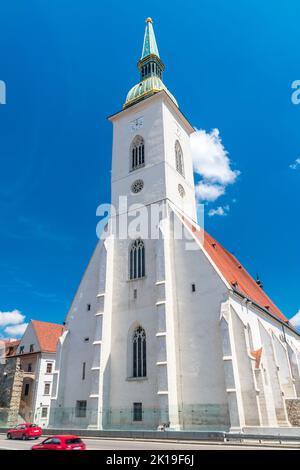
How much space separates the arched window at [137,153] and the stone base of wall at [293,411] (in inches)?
871

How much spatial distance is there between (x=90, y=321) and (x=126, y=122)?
19.4 meters

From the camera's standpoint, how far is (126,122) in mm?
34375

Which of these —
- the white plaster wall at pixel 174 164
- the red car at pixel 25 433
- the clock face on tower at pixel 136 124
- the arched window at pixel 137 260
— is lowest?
the red car at pixel 25 433

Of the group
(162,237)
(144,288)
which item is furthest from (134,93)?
(144,288)

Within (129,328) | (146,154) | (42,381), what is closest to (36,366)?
(42,381)

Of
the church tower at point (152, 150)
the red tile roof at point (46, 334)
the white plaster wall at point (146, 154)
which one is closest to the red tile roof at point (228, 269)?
the church tower at point (152, 150)

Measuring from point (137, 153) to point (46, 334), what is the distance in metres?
26.6

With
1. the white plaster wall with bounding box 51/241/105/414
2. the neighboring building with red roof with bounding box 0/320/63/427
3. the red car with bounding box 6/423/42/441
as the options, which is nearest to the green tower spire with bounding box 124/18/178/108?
the white plaster wall with bounding box 51/241/105/414

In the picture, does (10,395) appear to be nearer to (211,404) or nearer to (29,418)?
(29,418)

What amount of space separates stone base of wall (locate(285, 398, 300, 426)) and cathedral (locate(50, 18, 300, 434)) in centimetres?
7

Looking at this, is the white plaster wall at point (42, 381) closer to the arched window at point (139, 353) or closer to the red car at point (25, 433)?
the red car at point (25, 433)

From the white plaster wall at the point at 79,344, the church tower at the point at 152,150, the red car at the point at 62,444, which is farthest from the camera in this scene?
the church tower at the point at 152,150

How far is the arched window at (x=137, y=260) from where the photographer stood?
86.8 feet

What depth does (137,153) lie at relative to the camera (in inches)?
1267
